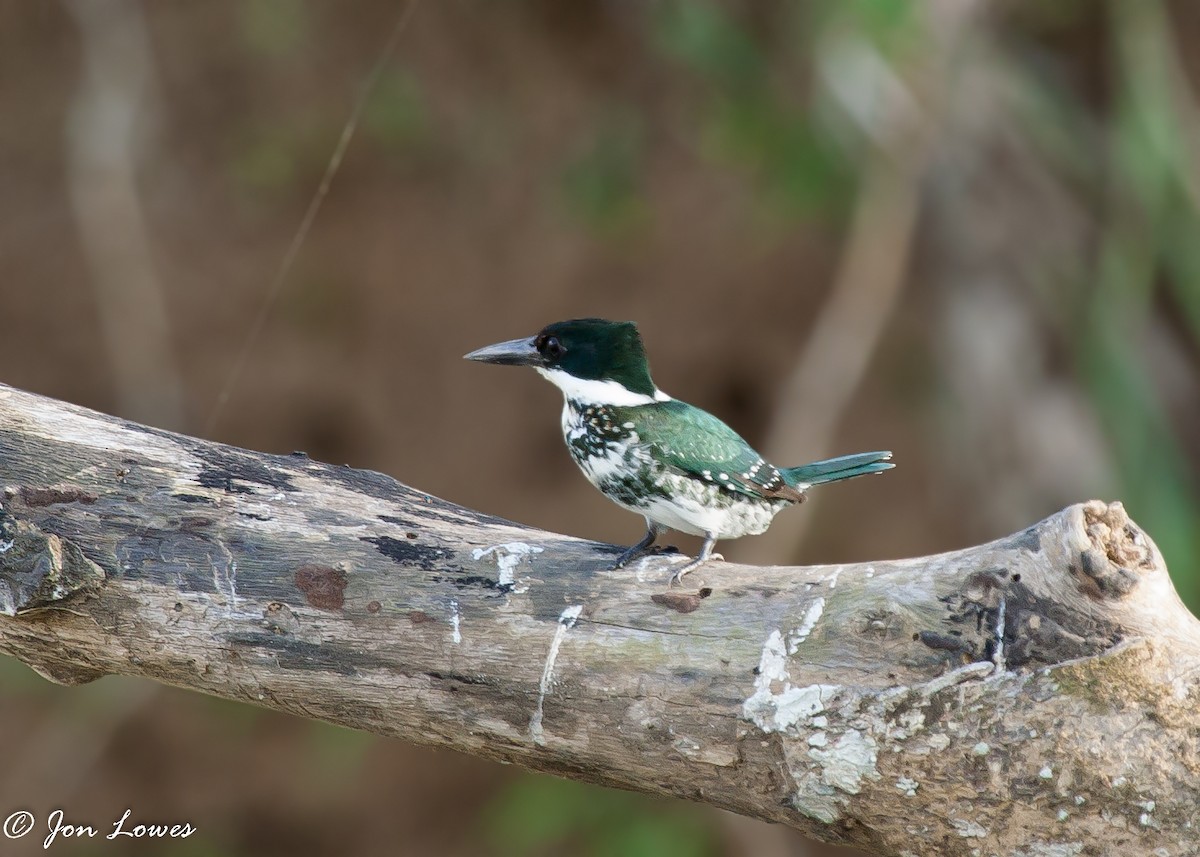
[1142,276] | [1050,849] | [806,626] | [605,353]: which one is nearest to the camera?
[1050,849]

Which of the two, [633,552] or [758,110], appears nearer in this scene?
[633,552]

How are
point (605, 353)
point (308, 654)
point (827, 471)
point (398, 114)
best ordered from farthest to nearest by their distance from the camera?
1. point (398, 114)
2. point (827, 471)
3. point (605, 353)
4. point (308, 654)

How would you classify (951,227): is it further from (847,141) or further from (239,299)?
(239,299)

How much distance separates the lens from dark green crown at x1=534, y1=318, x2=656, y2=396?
7.01 feet

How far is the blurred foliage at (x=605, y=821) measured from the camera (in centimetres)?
434

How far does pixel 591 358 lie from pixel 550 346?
0.09 m

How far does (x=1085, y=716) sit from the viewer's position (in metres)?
1.50

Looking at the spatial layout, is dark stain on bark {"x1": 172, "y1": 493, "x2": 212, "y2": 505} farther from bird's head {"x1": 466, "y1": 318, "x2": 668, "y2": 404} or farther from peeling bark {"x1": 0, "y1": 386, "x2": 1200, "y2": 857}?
bird's head {"x1": 466, "y1": 318, "x2": 668, "y2": 404}

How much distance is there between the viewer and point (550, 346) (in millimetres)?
2193

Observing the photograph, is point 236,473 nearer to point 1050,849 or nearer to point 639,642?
point 639,642

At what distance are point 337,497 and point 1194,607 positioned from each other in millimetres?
3276
